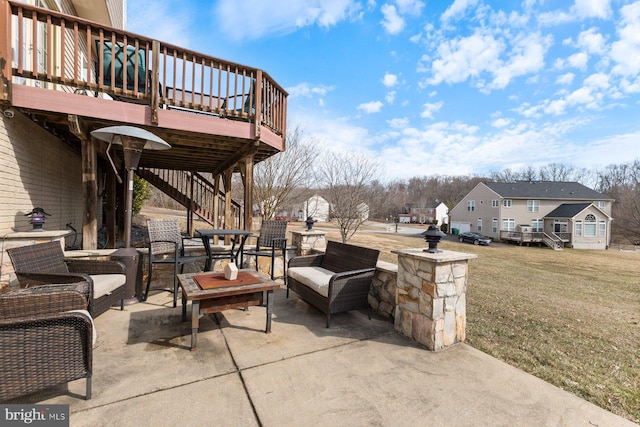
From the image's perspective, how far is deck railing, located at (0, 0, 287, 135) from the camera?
11.2 feet

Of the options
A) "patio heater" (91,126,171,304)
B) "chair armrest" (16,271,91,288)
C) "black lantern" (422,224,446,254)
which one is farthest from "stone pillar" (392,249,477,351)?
"patio heater" (91,126,171,304)

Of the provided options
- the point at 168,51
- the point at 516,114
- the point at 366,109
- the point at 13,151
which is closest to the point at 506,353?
the point at 168,51

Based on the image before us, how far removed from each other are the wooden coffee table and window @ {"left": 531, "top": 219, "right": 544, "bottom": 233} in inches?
1184

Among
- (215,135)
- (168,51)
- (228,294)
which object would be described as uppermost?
(168,51)

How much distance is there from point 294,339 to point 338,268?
123cm

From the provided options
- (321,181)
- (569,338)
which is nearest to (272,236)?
(569,338)

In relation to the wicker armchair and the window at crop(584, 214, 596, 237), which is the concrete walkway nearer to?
the wicker armchair

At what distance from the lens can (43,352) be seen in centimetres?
160

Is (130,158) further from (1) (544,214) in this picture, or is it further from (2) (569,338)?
(1) (544,214)

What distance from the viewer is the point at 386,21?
6.52m

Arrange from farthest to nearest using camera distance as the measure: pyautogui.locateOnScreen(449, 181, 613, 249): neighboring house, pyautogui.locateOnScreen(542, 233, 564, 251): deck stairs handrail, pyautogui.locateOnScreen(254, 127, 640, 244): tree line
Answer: pyautogui.locateOnScreen(449, 181, 613, 249): neighboring house, pyautogui.locateOnScreen(542, 233, 564, 251): deck stairs handrail, pyautogui.locateOnScreen(254, 127, 640, 244): tree line

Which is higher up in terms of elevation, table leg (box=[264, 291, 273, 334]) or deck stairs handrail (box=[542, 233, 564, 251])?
table leg (box=[264, 291, 273, 334])

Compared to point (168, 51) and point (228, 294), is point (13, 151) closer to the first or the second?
point (168, 51)

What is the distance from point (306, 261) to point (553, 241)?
28046mm
